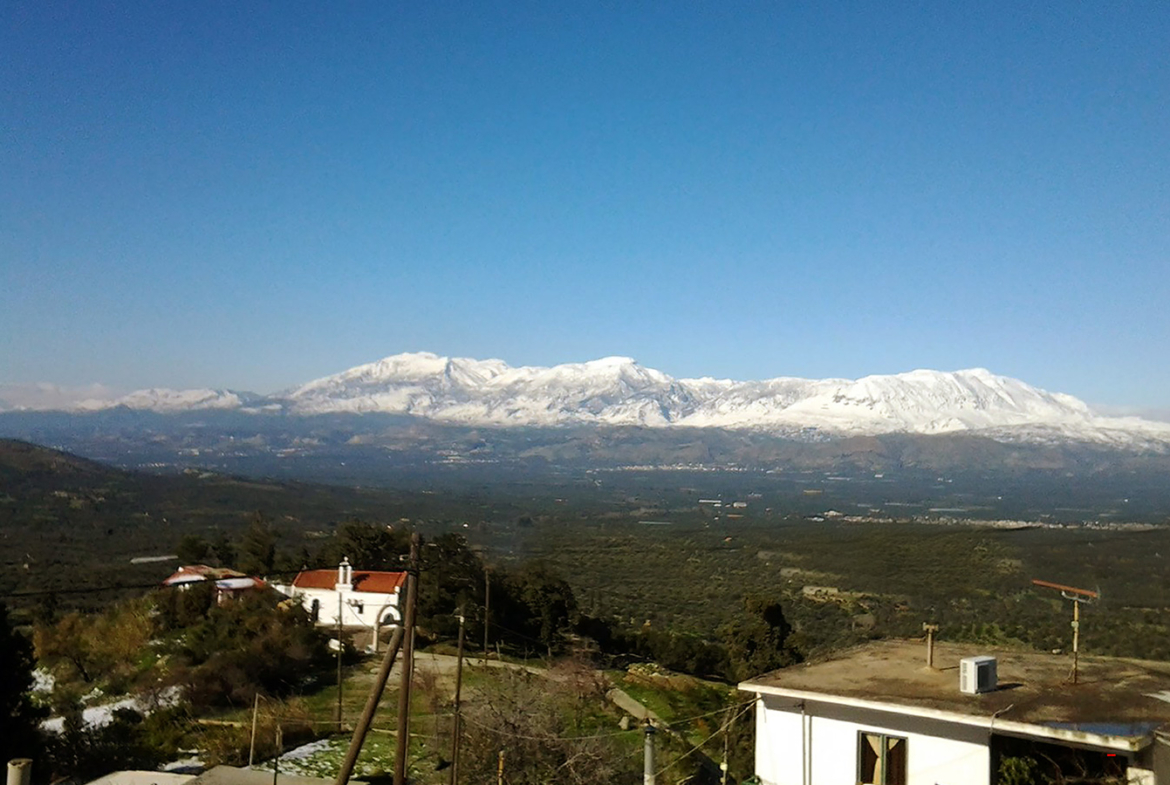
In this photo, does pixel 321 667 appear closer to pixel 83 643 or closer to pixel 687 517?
pixel 83 643

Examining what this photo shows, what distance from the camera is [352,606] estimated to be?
2817 centimetres

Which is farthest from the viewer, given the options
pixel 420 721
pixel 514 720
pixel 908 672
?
pixel 420 721

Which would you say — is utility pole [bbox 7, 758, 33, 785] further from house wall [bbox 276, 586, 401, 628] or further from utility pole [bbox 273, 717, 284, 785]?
A: house wall [bbox 276, 586, 401, 628]

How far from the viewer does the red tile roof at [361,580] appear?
28469 millimetres

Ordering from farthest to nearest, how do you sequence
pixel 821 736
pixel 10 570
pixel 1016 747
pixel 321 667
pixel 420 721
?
1. pixel 10 570
2. pixel 321 667
3. pixel 420 721
4. pixel 821 736
5. pixel 1016 747

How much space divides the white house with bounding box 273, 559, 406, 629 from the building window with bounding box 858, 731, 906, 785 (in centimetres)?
1918

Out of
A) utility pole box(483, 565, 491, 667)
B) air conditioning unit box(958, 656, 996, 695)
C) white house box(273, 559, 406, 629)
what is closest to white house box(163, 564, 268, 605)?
white house box(273, 559, 406, 629)

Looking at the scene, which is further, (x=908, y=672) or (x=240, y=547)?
(x=240, y=547)

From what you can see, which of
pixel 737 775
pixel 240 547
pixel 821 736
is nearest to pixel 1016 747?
pixel 821 736

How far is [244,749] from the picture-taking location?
47.2 ft

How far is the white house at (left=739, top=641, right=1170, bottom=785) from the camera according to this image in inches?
343

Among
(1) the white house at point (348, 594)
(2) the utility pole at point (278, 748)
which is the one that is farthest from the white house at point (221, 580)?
(2) the utility pole at point (278, 748)

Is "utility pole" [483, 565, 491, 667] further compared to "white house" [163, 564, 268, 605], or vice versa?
"white house" [163, 564, 268, 605]

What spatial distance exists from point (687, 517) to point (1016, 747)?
66032mm
